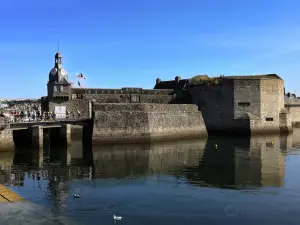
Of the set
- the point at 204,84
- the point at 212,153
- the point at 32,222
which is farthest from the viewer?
the point at 204,84

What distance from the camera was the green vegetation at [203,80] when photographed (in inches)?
1660

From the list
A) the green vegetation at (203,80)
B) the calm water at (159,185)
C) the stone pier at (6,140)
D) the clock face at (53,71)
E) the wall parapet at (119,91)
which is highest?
the clock face at (53,71)

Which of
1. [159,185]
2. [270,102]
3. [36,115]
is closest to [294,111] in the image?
[270,102]

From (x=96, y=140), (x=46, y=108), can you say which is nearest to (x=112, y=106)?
(x=96, y=140)

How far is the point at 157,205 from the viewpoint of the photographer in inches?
476

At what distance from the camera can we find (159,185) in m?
→ 15.2

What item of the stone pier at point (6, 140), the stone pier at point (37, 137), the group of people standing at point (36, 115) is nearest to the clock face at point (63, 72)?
the group of people standing at point (36, 115)

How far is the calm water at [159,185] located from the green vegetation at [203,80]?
1696cm

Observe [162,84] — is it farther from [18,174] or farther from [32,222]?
[32,222]

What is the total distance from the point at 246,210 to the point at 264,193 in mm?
2365

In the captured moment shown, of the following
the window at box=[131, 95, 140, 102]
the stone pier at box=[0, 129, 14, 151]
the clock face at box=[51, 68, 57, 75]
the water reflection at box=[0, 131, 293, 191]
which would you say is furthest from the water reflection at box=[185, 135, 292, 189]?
the clock face at box=[51, 68, 57, 75]

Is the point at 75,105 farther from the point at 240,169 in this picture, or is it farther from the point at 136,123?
the point at 240,169

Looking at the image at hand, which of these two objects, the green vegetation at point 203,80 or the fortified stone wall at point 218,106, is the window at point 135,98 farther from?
the green vegetation at point 203,80

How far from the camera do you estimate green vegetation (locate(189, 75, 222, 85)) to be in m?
42.2
